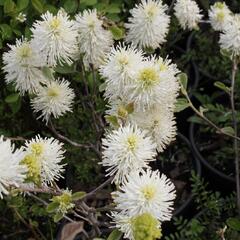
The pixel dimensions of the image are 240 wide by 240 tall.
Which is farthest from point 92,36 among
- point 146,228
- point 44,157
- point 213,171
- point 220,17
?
point 213,171

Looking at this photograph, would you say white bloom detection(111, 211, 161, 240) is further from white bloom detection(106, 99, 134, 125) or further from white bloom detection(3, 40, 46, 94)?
white bloom detection(3, 40, 46, 94)

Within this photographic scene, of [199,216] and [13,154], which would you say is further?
[199,216]

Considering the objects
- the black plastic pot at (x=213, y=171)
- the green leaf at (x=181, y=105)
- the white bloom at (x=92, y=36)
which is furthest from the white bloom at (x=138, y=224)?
the black plastic pot at (x=213, y=171)

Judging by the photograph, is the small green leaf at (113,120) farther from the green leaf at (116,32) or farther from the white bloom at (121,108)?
the green leaf at (116,32)

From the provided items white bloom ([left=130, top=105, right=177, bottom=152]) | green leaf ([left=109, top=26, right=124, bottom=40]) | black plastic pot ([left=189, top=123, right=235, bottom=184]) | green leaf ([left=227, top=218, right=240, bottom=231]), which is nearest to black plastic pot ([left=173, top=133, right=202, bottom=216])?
black plastic pot ([left=189, top=123, right=235, bottom=184])

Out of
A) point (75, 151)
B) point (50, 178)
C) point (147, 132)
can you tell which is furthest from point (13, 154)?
point (75, 151)

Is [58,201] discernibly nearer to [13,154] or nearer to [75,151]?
[13,154]
